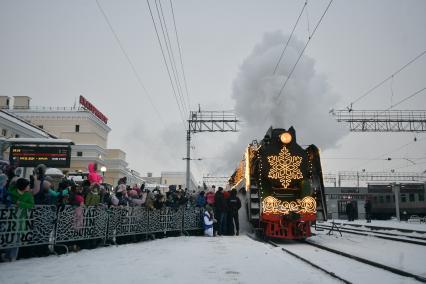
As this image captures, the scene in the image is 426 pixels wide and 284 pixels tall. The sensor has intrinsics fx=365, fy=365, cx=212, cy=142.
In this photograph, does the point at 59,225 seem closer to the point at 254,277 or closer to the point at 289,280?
the point at 254,277

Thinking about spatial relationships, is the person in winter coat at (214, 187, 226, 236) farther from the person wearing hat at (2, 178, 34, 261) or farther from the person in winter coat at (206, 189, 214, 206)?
the person wearing hat at (2, 178, 34, 261)

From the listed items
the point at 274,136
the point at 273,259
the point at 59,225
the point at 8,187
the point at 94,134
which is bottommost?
the point at 273,259

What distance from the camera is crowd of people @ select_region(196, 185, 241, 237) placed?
13.8 metres

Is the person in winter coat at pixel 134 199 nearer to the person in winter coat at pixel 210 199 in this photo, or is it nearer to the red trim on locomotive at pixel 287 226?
the person in winter coat at pixel 210 199

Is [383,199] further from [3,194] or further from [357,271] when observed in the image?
[3,194]

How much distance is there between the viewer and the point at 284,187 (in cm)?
1176

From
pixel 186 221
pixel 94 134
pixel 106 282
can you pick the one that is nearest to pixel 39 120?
pixel 94 134

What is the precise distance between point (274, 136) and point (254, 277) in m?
7.47

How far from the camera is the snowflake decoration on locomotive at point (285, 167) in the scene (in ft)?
38.7

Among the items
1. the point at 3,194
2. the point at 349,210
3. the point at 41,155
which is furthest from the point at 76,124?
the point at 3,194

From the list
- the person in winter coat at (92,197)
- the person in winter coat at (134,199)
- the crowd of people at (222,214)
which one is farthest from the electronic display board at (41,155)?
the person in winter coat at (92,197)

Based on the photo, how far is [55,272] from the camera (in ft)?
17.9

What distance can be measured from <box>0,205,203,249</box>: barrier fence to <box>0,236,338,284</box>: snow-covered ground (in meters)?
0.44

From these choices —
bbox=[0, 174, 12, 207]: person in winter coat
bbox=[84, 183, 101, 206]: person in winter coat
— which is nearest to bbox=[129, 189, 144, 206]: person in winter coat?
bbox=[84, 183, 101, 206]: person in winter coat
